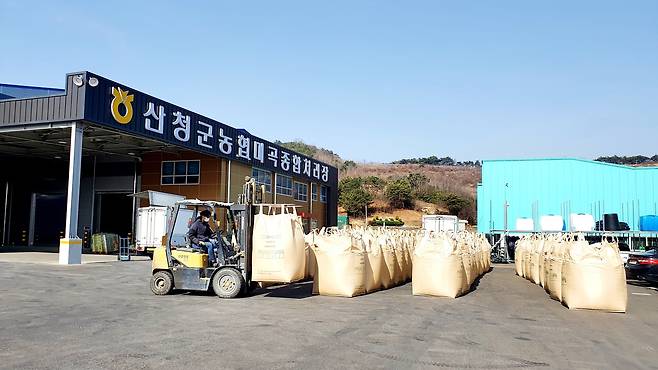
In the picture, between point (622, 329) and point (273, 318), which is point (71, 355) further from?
point (622, 329)

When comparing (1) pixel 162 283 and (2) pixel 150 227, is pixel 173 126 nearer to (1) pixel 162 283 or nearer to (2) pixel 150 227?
(2) pixel 150 227

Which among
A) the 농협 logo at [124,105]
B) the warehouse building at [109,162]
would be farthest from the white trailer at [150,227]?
the 농협 logo at [124,105]

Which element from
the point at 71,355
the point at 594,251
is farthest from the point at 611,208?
the point at 71,355

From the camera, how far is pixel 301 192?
130ft

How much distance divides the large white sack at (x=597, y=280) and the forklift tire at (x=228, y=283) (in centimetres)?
643

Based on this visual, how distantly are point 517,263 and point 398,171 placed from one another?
89686 millimetres

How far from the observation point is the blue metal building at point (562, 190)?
3145 cm

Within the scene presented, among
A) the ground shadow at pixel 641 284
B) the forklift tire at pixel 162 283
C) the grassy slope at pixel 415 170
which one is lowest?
the ground shadow at pixel 641 284

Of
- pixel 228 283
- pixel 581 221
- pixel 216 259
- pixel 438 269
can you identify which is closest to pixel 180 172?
pixel 216 259

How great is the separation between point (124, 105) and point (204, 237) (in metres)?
12.3

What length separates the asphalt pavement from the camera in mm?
5941

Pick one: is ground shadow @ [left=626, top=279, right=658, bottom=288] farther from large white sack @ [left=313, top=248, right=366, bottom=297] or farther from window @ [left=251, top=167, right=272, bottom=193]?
window @ [left=251, top=167, right=272, bottom=193]

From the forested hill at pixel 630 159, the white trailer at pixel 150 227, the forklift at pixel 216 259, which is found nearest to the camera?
the forklift at pixel 216 259

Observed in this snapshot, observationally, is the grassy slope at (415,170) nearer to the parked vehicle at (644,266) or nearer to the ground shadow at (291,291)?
the parked vehicle at (644,266)
